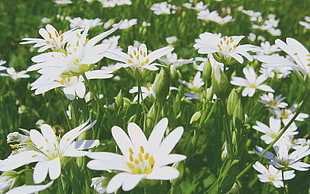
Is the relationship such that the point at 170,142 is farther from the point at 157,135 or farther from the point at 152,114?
the point at 152,114

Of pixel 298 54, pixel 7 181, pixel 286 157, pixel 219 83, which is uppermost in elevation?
pixel 298 54

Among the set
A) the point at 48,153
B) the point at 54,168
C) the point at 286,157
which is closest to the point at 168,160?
the point at 54,168

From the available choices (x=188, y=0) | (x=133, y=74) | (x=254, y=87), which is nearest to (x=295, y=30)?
(x=188, y=0)

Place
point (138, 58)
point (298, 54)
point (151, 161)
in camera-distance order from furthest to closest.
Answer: point (138, 58) → point (298, 54) → point (151, 161)

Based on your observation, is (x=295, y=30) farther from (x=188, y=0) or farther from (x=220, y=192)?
(x=220, y=192)

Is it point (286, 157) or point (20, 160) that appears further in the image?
point (286, 157)

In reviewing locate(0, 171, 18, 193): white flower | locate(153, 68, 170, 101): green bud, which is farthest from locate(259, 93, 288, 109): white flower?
locate(0, 171, 18, 193): white flower

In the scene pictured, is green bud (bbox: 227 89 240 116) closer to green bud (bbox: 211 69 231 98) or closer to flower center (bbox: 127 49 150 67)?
green bud (bbox: 211 69 231 98)
